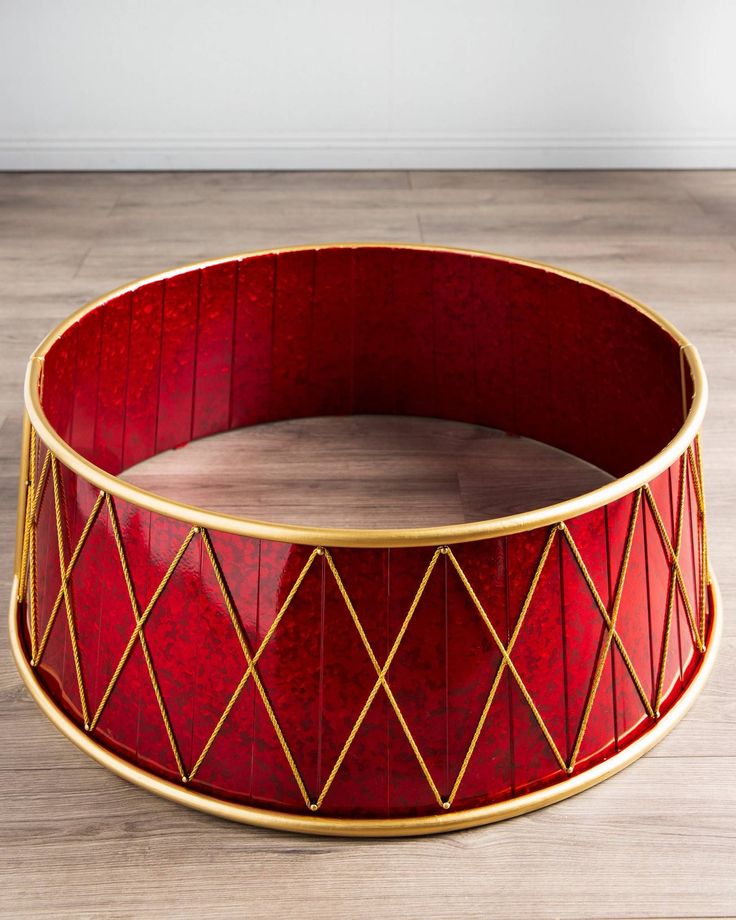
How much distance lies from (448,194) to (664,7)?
938 mm

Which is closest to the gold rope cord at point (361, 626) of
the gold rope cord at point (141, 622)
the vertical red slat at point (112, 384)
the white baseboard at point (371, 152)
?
the gold rope cord at point (141, 622)

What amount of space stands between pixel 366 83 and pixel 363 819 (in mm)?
2921

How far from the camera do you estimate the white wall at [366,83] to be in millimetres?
3596

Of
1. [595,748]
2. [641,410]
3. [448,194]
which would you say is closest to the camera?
[595,748]

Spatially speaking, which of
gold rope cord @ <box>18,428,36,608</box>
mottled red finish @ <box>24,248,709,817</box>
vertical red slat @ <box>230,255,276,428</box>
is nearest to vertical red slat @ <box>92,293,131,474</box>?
mottled red finish @ <box>24,248,709,817</box>

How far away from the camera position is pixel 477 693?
4.04 ft

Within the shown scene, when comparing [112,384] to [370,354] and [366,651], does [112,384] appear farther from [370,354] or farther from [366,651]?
[366,651]

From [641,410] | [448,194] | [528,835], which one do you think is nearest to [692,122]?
[448,194]

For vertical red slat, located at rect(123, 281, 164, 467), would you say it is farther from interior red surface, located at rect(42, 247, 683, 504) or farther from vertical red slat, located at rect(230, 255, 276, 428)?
vertical red slat, located at rect(230, 255, 276, 428)

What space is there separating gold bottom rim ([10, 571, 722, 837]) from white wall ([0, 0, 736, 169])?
105 inches

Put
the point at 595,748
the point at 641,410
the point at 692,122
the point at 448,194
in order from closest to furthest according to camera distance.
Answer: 1. the point at 595,748
2. the point at 641,410
3. the point at 448,194
4. the point at 692,122

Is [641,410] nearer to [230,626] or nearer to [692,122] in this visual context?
[230,626]

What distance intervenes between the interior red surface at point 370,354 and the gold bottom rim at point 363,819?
1.84ft

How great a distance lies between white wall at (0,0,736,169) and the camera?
3596 millimetres
